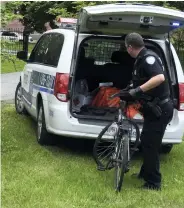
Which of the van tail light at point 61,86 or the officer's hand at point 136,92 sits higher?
the officer's hand at point 136,92

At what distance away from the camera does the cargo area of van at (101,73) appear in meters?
6.61

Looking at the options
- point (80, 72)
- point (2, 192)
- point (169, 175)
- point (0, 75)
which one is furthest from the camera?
point (0, 75)

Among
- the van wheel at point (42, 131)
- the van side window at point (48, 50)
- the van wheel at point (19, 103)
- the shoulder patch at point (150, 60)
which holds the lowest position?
the van wheel at point (19, 103)

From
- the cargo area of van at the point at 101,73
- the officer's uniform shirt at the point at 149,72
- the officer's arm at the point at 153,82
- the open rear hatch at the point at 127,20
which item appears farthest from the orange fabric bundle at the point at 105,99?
the officer's arm at the point at 153,82

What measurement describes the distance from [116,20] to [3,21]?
1.37 metres

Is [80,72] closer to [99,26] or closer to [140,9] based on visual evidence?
[99,26]

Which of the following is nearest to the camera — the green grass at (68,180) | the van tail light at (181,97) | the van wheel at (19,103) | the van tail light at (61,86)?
the green grass at (68,180)

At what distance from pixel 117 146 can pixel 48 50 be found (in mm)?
2536

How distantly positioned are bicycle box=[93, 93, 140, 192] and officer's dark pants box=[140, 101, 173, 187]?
21 centimetres

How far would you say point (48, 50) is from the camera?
288 inches

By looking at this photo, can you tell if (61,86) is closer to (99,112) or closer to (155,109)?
(99,112)

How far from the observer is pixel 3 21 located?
5703mm

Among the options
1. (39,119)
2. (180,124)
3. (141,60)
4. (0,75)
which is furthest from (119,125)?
(0,75)

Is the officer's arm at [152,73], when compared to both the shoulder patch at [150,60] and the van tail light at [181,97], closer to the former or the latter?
the shoulder patch at [150,60]
